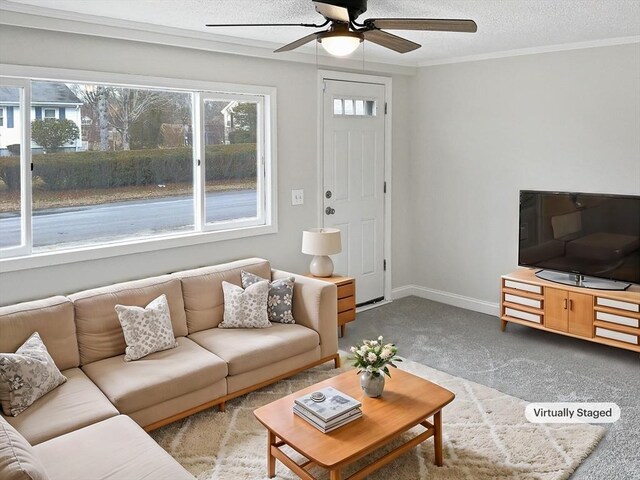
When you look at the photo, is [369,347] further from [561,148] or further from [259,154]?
[561,148]

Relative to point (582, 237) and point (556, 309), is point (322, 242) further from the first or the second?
point (582, 237)

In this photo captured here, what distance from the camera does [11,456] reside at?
5.95ft

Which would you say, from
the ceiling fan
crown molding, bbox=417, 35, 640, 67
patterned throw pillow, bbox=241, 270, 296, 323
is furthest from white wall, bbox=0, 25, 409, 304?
the ceiling fan

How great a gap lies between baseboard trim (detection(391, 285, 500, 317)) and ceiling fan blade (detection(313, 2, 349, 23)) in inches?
144

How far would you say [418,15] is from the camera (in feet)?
11.7

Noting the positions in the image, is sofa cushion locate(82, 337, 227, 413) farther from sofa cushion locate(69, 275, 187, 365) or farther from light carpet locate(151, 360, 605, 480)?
light carpet locate(151, 360, 605, 480)

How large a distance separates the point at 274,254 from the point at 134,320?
1722mm

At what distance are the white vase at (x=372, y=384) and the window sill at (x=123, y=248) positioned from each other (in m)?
1.99

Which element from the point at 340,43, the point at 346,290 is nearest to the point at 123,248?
the point at 346,290

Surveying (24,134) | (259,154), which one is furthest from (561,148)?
(24,134)

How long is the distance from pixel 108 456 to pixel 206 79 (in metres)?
2.93

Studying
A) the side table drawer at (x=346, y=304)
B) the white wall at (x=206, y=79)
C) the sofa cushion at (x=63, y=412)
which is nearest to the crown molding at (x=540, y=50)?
the white wall at (x=206, y=79)

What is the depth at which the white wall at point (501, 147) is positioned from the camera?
4551mm

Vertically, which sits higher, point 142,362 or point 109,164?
point 109,164
